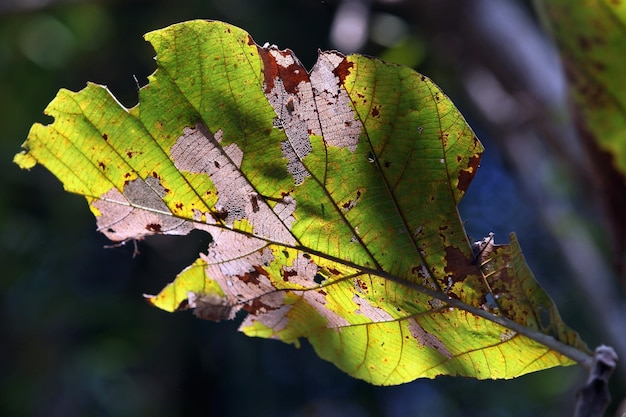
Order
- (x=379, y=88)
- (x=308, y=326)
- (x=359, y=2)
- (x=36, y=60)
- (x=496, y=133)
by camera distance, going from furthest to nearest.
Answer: (x=36, y=60) → (x=496, y=133) → (x=359, y=2) → (x=308, y=326) → (x=379, y=88)

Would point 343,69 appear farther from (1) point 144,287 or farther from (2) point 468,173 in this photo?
(1) point 144,287

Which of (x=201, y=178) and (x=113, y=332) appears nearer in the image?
(x=201, y=178)

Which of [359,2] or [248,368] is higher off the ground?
[359,2]

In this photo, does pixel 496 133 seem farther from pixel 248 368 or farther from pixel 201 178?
pixel 201 178

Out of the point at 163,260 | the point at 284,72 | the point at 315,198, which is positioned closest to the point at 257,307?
the point at 315,198

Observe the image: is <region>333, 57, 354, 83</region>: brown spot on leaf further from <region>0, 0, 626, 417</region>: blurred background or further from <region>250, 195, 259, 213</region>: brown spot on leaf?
<region>0, 0, 626, 417</region>: blurred background

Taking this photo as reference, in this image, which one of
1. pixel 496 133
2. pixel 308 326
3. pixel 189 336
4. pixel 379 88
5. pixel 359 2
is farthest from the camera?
pixel 189 336

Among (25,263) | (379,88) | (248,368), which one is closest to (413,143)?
(379,88)
